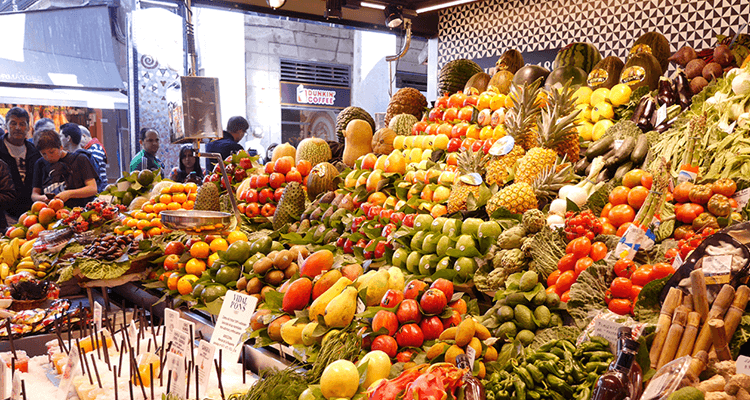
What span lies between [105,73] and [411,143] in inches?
Result: 306

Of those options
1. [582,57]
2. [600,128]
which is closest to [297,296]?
[600,128]

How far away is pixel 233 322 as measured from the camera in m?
2.30

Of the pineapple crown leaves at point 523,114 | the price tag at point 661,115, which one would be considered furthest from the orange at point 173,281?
the price tag at point 661,115

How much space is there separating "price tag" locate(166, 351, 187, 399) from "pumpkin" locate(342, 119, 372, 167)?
2.95 m

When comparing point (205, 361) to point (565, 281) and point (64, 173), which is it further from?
point (64, 173)

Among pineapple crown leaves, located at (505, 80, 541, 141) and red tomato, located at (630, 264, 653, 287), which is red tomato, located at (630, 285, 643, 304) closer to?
red tomato, located at (630, 264, 653, 287)

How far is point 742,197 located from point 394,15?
6311 mm

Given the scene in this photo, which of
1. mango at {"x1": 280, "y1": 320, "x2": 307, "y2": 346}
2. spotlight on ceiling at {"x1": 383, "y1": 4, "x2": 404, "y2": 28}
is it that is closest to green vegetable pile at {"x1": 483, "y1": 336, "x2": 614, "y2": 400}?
mango at {"x1": 280, "y1": 320, "x2": 307, "y2": 346}

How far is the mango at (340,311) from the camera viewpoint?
2164 millimetres

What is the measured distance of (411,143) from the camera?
411 cm

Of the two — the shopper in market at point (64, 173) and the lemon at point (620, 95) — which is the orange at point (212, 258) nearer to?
the lemon at point (620, 95)

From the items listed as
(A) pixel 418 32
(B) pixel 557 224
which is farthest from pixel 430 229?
(A) pixel 418 32

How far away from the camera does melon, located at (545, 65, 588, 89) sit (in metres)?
3.96

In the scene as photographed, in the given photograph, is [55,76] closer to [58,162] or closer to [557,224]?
[58,162]
